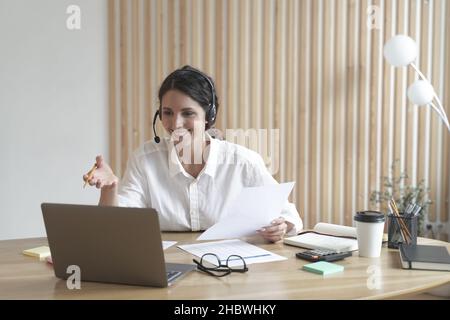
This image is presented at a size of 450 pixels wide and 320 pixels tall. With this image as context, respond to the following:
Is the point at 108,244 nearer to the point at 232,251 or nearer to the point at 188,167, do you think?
the point at 232,251

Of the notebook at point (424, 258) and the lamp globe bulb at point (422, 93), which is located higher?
the lamp globe bulb at point (422, 93)

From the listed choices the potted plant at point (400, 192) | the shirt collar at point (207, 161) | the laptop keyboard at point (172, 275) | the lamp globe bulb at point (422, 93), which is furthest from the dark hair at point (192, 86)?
the potted plant at point (400, 192)

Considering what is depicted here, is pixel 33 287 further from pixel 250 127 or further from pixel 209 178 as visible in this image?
pixel 250 127

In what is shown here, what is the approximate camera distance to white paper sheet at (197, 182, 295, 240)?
1461 mm

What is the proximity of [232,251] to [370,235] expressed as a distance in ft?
1.38

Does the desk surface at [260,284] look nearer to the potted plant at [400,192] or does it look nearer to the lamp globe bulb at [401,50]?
the lamp globe bulb at [401,50]

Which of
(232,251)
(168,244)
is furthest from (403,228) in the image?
(168,244)

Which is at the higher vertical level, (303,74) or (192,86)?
(303,74)

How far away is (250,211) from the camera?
4.92 ft

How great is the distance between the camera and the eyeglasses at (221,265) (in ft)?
4.09

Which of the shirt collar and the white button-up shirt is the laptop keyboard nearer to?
the white button-up shirt

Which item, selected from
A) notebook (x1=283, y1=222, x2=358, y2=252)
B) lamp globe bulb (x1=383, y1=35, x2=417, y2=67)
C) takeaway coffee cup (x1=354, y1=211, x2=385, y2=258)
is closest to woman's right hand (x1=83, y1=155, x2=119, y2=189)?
notebook (x1=283, y1=222, x2=358, y2=252)

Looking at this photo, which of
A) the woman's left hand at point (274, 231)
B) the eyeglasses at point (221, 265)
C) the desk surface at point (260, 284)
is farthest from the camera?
the woman's left hand at point (274, 231)

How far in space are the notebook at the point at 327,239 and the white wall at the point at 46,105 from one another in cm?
206
